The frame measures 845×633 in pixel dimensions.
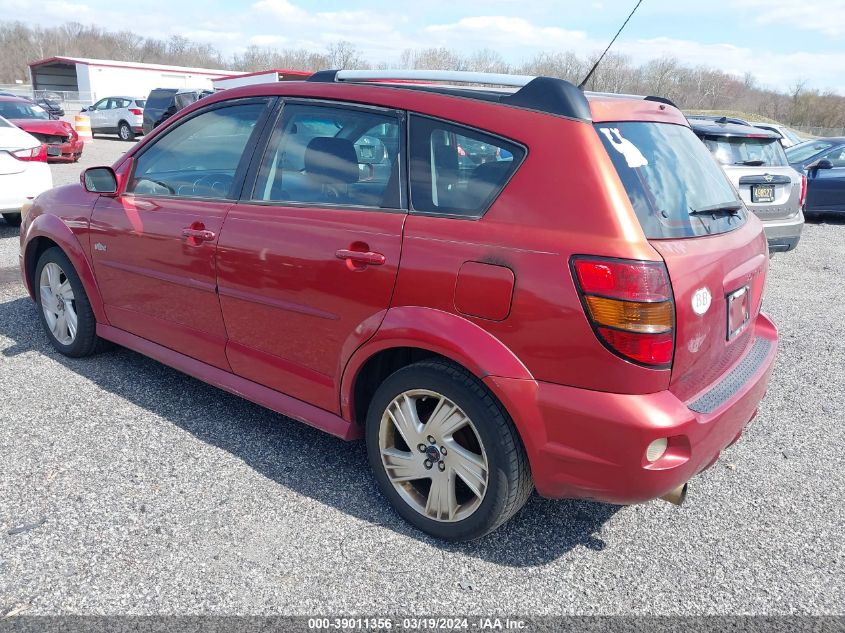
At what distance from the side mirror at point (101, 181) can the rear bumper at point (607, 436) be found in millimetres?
2710

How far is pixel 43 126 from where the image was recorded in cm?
1477

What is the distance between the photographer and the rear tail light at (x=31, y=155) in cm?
789

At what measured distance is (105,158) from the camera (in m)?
18.3

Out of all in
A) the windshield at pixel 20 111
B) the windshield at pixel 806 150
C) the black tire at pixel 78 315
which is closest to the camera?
the black tire at pixel 78 315

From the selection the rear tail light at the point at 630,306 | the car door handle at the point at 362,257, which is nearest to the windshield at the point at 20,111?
the car door handle at the point at 362,257

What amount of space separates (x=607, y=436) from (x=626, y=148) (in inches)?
42.3

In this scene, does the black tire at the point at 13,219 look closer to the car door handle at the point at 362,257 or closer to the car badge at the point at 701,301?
the car door handle at the point at 362,257

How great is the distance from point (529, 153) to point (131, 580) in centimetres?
216

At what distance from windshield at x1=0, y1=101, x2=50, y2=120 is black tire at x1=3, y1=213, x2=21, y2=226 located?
24.0 ft

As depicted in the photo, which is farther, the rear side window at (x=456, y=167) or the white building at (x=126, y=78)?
the white building at (x=126, y=78)

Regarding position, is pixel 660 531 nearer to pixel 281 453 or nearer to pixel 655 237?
Answer: pixel 655 237

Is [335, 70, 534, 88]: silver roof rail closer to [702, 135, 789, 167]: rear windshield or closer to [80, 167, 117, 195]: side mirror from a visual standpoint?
[80, 167, 117, 195]: side mirror

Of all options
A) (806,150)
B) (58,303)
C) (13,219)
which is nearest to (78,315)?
(58,303)

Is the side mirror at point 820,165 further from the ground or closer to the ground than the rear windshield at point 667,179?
closer to the ground
